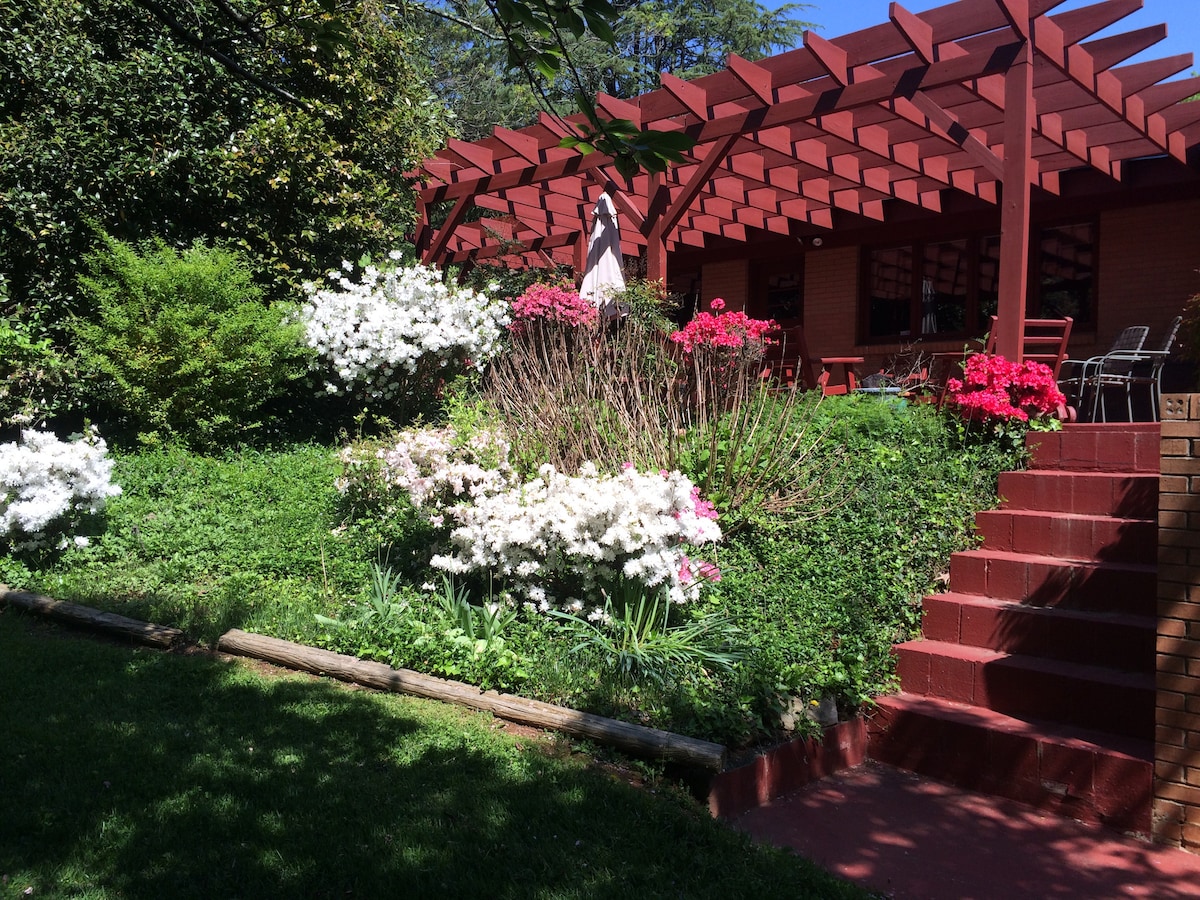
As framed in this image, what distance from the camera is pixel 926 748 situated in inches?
174

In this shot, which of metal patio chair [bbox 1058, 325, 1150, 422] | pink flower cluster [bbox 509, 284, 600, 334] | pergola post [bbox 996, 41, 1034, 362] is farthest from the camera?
pink flower cluster [bbox 509, 284, 600, 334]

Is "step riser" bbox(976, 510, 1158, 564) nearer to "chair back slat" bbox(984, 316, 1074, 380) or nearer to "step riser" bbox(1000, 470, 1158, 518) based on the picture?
"step riser" bbox(1000, 470, 1158, 518)

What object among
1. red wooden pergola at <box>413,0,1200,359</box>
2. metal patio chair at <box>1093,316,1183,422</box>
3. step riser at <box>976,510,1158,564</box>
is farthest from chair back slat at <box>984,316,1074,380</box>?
step riser at <box>976,510,1158,564</box>

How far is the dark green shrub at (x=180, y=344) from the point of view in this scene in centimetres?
856

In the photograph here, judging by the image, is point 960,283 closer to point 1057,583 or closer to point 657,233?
point 657,233

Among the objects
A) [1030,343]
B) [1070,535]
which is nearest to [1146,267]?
[1030,343]

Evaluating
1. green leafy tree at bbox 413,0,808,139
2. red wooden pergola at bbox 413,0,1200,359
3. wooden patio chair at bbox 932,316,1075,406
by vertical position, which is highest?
green leafy tree at bbox 413,0,808,139

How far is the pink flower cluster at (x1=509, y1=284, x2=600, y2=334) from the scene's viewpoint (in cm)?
922

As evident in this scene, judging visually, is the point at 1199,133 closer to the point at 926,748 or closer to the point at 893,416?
the point at 893,416

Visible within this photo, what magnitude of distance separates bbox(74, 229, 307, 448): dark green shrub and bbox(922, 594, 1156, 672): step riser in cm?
665

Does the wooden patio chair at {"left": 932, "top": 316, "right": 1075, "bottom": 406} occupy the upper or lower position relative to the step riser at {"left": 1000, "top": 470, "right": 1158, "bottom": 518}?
upper

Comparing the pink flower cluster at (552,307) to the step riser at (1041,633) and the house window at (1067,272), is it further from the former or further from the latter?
the house window at (1067,272)

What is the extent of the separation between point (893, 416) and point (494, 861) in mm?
4701

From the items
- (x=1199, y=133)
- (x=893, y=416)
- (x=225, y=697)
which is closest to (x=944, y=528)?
(x=893, y=416)
